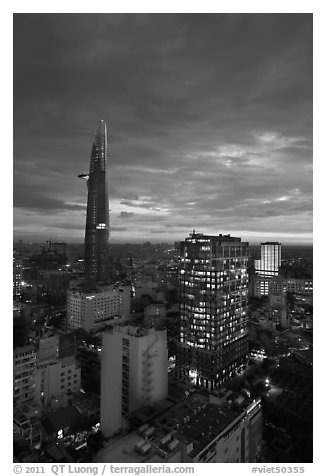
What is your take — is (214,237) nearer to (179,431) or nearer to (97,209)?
(179,431)

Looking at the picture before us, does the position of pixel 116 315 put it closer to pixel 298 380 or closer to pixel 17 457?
pixel 298 380

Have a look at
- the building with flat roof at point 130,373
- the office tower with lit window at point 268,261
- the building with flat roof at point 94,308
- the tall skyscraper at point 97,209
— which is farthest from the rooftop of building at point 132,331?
the tall skyscraper at point 97,209

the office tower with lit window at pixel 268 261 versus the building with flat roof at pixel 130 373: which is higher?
the office tower with lit window at pixel 268 261

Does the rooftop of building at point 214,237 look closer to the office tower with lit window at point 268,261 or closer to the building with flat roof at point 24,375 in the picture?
the building with flat roof at point 24,375

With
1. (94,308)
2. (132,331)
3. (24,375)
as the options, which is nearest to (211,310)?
(132,331)

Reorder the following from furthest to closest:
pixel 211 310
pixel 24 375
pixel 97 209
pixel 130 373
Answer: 1. pixel 97 209
2. pixel 211 310
3. pixel 24 375
4. pixel 130 373
